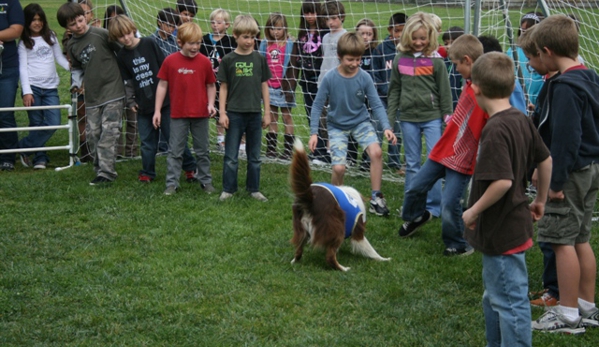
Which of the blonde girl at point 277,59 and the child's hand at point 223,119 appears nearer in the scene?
the child's hand at point 223,119

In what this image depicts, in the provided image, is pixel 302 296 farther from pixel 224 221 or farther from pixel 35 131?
pixel 35 131

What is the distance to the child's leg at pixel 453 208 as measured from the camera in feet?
18.4

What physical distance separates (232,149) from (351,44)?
173cm

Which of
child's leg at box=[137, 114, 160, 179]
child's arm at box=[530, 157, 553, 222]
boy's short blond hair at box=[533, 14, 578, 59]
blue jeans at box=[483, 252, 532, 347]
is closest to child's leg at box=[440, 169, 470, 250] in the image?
boy's short blond hair at box=[533, 14, 578, 59]

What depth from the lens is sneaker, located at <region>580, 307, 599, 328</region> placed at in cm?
451

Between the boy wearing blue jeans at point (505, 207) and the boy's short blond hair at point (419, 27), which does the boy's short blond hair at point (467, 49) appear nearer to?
the boy's short blond hair at point (419, 27)

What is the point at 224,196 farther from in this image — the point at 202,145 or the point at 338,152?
the point at 338,152

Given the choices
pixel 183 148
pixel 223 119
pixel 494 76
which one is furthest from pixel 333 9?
pixel 494 76

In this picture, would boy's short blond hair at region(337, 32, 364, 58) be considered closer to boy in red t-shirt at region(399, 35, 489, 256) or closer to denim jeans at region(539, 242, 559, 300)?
boy in red t-shirt at region(399, 35, 489, 256)

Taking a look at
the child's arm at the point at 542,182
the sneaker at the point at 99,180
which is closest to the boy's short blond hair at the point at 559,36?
the child's arm at the point at 542,182

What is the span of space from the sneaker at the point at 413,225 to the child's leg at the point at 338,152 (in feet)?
2.56

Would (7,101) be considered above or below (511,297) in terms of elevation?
above

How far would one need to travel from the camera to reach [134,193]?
25.2 feet

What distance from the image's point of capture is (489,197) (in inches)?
139
